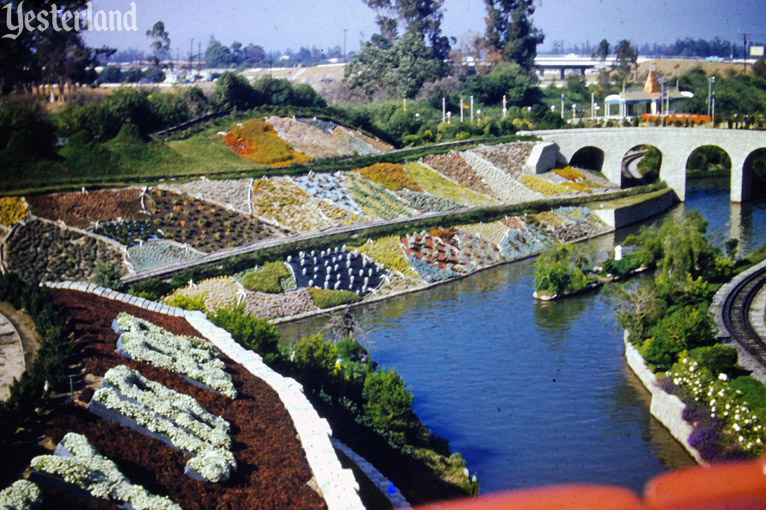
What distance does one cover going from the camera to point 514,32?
3383 inches

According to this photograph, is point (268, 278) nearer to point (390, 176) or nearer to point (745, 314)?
point (390, 176)

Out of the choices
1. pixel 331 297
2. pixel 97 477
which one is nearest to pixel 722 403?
pixel 97 477

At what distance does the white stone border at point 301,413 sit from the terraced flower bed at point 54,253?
11100 mm

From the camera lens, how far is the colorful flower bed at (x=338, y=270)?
34875mm

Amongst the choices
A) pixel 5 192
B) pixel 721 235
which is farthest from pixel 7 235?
pixel 721 235

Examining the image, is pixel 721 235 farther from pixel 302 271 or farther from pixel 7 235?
pixel 7 235

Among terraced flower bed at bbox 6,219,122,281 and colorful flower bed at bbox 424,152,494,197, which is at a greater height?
colorful flower bed at bbox 424,152,494,197

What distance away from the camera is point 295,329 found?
31719 mm

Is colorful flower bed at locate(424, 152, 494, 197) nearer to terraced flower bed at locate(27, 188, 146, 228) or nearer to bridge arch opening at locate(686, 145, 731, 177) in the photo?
terraced flower bed at locate(27, 188, 146, 228)

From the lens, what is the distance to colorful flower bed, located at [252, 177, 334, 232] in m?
38.9

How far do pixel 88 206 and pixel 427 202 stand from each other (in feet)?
55.5

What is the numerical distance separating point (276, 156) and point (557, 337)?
20.9 meters

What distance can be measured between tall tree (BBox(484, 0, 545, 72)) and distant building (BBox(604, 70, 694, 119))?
1125 centimetres

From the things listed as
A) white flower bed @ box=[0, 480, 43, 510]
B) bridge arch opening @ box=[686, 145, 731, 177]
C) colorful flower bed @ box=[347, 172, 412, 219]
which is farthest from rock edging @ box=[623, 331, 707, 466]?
bridge arch opening @ box=[686, 145, 731, 177]
